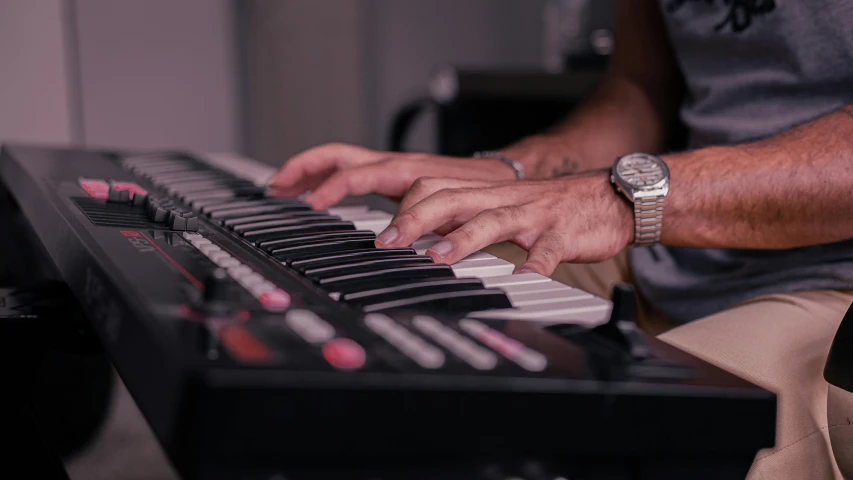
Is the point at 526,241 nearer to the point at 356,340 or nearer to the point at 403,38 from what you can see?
the point at 356,340

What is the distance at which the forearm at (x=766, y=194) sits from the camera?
741 millimetres

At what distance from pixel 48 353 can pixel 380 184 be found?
358 mm

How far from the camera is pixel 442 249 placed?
0.59m

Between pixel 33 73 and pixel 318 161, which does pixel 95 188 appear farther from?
pixel 33 73

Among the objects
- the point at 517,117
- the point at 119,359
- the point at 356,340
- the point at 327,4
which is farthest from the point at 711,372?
the point at 327,4

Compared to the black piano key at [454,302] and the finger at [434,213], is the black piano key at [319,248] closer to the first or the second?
the finger at [434,213]

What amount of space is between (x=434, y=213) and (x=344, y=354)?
299 mm

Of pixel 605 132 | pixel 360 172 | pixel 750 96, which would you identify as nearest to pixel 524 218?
pixel 360 172

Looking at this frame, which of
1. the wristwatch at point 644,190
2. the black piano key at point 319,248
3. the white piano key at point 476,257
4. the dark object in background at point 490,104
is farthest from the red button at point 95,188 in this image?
the dark object in background at point 490,104

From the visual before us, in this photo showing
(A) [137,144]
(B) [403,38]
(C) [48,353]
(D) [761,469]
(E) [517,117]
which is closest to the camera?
(D) [761,469]

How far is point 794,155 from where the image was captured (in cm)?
75

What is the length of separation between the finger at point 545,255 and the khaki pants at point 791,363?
0.39 feet

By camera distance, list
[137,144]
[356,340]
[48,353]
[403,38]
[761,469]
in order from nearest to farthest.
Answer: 1. [356,340]
2. [761,469]
3. [48,353]
4. [137,144]
5. [403,38]

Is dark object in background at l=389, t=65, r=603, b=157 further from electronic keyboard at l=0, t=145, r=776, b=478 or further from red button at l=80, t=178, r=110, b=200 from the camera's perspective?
electronic keyboard at l=0, t=145, r=776, b=478
